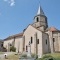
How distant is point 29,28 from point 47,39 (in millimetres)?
8104

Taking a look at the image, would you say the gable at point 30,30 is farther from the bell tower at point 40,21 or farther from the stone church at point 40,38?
the bell tower at point 40,21

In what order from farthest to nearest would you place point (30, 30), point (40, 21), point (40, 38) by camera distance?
point (40, 21), point (30, 30), point (40, 38)

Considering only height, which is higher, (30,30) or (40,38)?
(30,30)

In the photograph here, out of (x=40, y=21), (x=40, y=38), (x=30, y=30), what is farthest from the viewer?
Result: (x=40, y=21)

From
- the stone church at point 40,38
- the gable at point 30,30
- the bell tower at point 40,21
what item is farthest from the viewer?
the bell tower at point 40,21

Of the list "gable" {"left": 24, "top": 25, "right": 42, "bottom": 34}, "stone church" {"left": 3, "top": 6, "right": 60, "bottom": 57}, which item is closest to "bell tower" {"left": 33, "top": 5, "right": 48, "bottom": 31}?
"stone church" {"left": 3, "top": 6, "right": 60, "bottom": 57}

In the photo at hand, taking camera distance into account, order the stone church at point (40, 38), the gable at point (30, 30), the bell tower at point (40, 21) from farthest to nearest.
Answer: the bell tower at point (40, 21) < the gable at point (30, 30) < the stone church at point (40, 38)

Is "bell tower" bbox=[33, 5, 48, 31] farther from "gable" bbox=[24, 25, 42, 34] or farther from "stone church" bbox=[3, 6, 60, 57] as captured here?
"gable" bbox=[24, 25, 42, 34]

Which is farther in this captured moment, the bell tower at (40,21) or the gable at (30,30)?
the bell tower at (40,21)

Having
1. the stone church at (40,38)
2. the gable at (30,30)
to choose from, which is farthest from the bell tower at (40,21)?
the gable at (30,30)

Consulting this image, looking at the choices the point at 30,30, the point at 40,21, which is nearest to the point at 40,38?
the point at 30,30

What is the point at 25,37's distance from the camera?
57.2m

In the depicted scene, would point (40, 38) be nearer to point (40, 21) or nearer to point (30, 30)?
point (30, 30)

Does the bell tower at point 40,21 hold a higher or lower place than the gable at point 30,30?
higher
